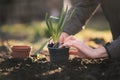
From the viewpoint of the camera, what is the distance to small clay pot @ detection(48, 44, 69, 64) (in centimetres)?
409

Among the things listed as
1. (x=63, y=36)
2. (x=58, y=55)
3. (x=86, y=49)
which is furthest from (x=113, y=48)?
(x=63, y=36)

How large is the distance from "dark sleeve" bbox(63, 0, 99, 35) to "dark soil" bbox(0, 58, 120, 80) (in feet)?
1.16

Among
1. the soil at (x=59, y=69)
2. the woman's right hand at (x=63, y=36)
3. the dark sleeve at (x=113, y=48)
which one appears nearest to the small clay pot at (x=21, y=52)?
the soil at (x=59, y=69)

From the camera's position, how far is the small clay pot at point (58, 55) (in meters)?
4.09

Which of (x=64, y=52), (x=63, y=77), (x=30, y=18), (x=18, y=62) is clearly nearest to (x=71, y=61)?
(x=64, y=52)

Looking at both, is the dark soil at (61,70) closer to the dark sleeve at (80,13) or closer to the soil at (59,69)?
the soil at (59,69)

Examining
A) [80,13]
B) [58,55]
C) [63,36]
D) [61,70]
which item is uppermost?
[80,13]

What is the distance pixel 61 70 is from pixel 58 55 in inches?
13.7

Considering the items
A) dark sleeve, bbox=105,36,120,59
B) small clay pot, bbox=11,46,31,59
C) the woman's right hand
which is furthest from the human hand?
small clay pot, bbox=11,46,31,59

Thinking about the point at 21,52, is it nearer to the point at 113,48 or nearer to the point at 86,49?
the point at 86,49

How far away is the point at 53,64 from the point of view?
412 centimetres

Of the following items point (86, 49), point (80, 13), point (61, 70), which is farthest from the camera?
point (80, 13)

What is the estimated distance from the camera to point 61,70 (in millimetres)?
3781

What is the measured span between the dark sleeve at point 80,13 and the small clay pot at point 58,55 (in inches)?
19.3
